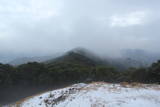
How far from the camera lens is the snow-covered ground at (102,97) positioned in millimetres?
7002

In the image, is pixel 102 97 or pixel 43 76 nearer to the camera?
pixel 102 97

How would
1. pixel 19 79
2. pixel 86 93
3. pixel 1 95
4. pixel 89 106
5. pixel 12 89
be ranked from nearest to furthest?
pixel 89 106 → pixel 86 93 → pixel 1 95 → pixel 12 89 → pixel 19 79

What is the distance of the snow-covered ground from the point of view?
23.0ft

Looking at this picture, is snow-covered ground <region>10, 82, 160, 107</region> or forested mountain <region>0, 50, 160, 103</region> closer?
snow-covered ground <region>10, 82, 160, 107</region>

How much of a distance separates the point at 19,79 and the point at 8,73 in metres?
1.88

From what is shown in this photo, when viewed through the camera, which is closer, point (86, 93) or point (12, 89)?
point (86, 93)

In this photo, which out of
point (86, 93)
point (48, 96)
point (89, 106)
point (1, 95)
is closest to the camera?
point (89, 106)

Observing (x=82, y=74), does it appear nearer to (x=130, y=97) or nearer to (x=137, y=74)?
(x=137, y=74)

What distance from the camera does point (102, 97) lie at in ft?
25.1

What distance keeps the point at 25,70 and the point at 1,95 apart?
5.87 m

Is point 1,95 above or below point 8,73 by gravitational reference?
below

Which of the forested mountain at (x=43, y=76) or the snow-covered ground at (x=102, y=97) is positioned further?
the forested mountain at (x=43, y=76)

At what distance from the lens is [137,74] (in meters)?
27.7

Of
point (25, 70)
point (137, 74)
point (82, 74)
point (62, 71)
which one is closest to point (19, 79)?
point (25, 70)
